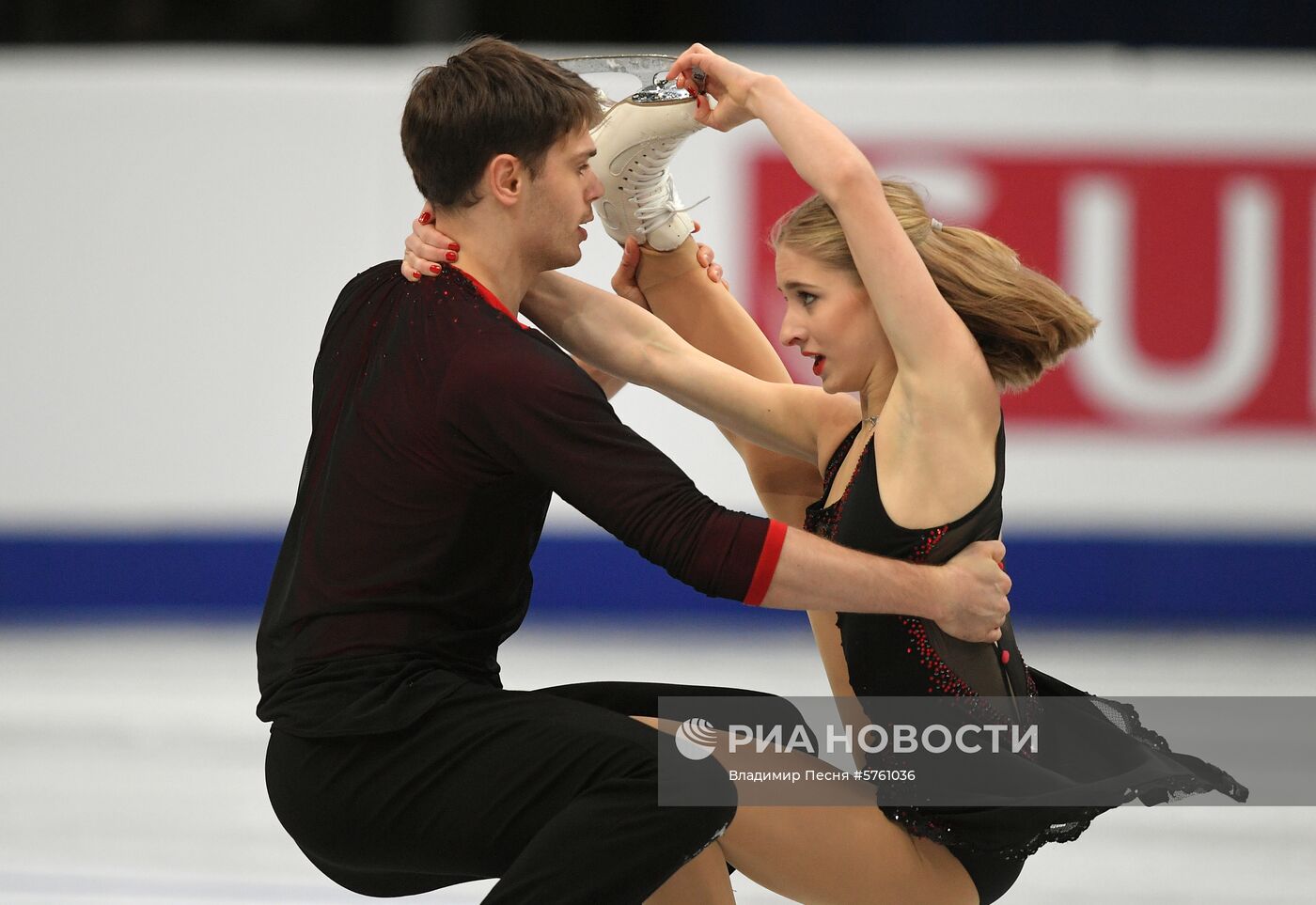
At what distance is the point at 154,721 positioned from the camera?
4664 mm

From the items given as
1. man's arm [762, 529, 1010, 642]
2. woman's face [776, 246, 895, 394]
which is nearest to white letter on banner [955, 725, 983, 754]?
man's arm [762, 529, 1010, 642]

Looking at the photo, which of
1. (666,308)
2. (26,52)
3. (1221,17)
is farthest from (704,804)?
(1221,17)

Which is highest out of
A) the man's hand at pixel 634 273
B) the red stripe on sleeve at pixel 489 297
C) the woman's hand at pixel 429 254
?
→ the woman's hand at pixel 429 254

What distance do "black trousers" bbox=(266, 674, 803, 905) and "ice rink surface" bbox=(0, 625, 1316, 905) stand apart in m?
1.29

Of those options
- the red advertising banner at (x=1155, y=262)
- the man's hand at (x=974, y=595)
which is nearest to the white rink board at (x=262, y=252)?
the red advertising banner at (x=1155, y=262)

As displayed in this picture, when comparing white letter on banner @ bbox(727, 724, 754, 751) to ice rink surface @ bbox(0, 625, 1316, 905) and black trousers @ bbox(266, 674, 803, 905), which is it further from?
ice rink surface @ bbox(0, 625, 1316, 905)

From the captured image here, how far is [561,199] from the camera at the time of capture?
2.20 metres

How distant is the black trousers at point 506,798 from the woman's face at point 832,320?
62 centimetres

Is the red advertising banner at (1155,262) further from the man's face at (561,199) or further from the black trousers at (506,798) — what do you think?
the black trousers at (506,798)

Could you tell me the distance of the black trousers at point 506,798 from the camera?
1.92m

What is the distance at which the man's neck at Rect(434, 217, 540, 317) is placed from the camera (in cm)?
220

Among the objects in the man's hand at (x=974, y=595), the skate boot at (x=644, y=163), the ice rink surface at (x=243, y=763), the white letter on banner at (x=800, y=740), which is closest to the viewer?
the man's hand at (x=974, y=595)

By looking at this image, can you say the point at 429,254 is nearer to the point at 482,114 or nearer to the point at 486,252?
the point at 486,252

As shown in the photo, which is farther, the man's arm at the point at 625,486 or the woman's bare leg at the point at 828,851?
the woman's bare leg at the point at 828,851
